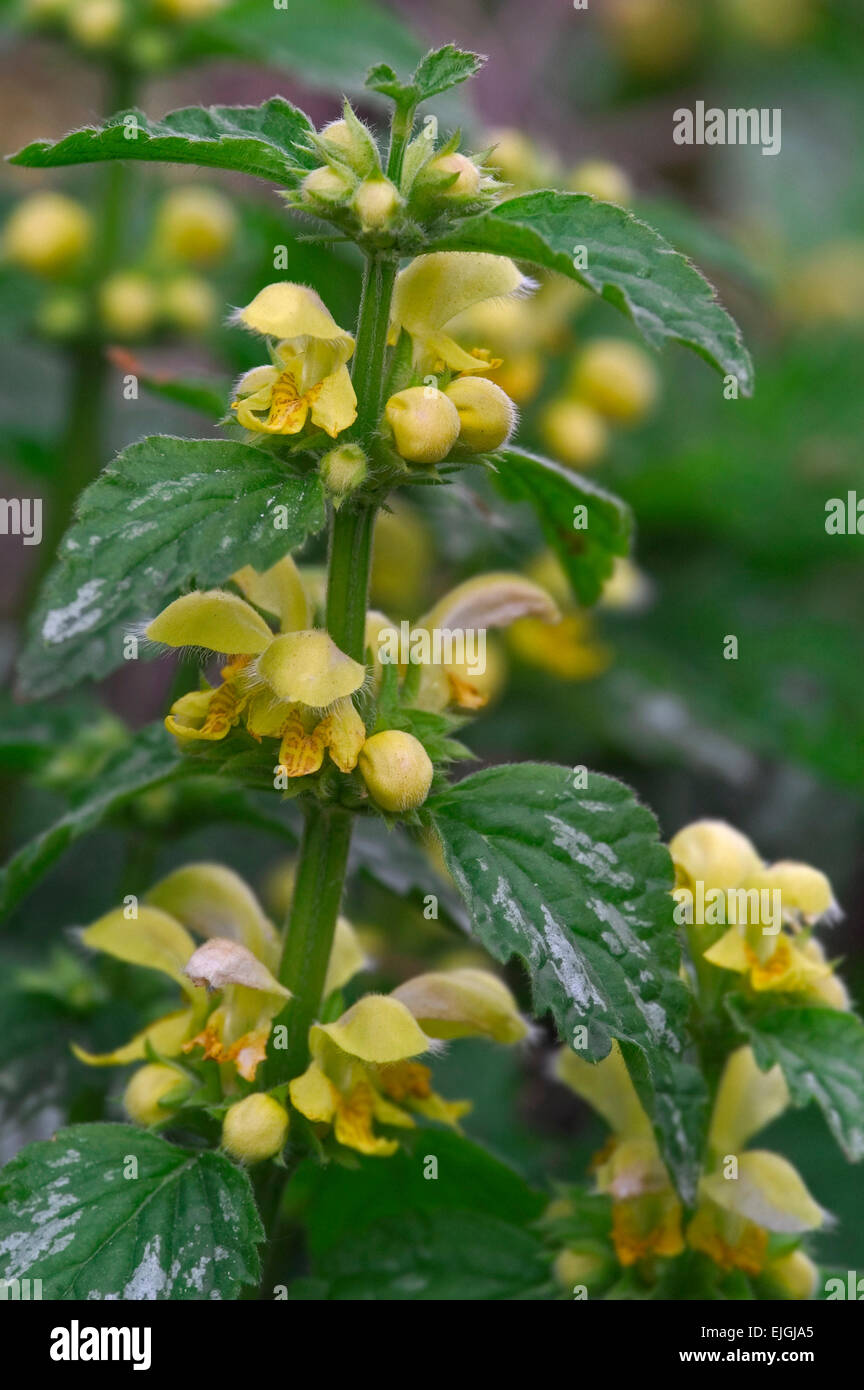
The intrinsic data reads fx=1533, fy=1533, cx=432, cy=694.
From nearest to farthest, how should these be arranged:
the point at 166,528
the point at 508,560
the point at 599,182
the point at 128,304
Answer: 1. the point at 166,528
2. the point at 599,182
3. the point at 128,304
4. the point at 508,560

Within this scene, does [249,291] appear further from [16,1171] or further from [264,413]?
[16,1171]

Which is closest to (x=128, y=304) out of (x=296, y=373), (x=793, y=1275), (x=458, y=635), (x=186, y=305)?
(x=186, y=305)

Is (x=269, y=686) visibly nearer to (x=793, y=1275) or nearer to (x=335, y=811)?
(x=335, y=811)

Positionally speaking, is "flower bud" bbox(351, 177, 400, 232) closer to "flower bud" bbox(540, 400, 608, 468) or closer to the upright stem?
the upright stem

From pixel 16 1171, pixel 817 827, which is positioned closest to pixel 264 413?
pixel 16 1171

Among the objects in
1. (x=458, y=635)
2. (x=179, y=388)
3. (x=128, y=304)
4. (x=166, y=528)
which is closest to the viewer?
(x=166, y=528)

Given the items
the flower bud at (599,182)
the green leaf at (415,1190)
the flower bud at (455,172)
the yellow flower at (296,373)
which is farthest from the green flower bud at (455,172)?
the flower bud at (599,182)

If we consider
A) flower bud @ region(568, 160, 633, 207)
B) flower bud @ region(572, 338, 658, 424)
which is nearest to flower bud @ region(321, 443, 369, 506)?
flower bud @ region(568, 160, 633, 207)
